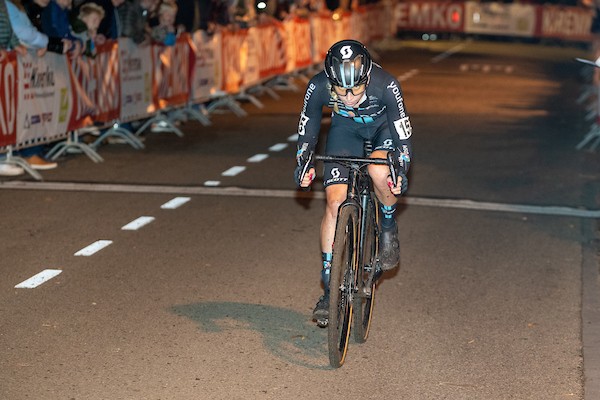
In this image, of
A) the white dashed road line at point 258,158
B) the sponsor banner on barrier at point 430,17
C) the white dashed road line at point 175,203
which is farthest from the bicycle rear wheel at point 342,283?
the sponsor banner on barrier at point 430,17

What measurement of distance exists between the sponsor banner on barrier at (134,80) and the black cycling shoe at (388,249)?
31.7 feet

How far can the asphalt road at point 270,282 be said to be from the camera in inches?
267

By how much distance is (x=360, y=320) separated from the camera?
24.2 ft

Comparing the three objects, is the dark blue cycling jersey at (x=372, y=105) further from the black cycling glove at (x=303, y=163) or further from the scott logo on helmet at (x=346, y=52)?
the scott logo on helmet at (x=346, y=52)

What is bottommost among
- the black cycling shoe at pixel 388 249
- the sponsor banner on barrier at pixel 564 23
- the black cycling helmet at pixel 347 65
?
the sponsor banner on barrier at pixel 564 23

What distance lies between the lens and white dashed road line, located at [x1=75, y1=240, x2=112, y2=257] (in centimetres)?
995

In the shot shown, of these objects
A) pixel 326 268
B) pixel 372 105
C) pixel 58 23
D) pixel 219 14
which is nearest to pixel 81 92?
pixel 58 23

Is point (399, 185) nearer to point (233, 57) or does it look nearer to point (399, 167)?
point (399, 167)

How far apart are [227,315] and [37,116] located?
6.99 meters

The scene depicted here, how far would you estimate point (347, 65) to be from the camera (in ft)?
22.5

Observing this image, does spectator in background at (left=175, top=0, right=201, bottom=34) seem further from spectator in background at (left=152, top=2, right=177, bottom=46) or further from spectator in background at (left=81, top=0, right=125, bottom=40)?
spectator in background at (left=81, top=0, right=125, bottom=40)

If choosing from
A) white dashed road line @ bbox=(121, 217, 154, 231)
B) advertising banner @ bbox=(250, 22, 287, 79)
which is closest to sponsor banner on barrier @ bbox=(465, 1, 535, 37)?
advertising banner @ bbox=(250, 22, 287, 79)

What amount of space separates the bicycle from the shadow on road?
0.25 meters

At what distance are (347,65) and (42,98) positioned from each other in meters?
8.28
